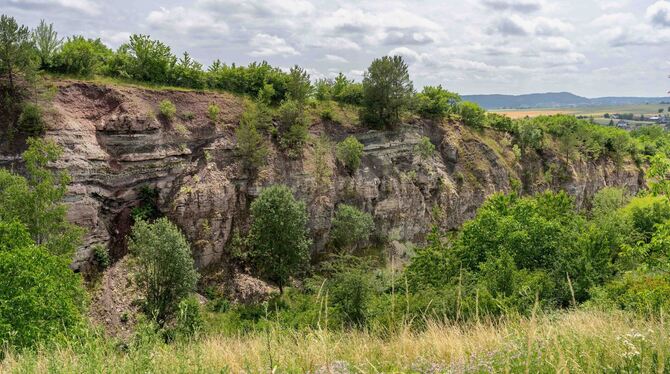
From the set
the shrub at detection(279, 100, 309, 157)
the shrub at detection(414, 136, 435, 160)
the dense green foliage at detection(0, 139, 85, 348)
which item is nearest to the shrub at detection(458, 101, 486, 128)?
the shrub at detection(414, 136, 435, 160)

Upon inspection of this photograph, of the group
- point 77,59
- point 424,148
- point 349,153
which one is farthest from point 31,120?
point 424,148

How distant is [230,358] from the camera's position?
17.4 ft

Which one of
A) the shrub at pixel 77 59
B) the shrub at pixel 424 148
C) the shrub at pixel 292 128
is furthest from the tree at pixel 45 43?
the shrub at pixel 424 148

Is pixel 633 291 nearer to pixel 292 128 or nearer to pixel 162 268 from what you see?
pixel 162 268

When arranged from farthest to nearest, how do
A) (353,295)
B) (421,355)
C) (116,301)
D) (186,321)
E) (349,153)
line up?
(349,153) → (116,301) → (353,295) → (186,321) → (421,355)

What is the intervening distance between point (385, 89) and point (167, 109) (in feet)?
59.1

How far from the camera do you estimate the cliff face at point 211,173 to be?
984 inches

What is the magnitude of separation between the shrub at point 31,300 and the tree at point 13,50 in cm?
1444

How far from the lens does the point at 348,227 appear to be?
3127 centimetres

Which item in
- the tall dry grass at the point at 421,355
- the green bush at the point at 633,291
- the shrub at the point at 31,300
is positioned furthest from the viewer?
the green bush at the point at 633,291

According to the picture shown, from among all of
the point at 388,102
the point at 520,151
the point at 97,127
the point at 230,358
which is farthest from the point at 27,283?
the point at 520,151

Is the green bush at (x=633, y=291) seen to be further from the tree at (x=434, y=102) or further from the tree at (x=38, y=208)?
the tree at (x=434, y=102)

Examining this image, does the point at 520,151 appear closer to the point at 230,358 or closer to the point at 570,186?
the point at 570,186

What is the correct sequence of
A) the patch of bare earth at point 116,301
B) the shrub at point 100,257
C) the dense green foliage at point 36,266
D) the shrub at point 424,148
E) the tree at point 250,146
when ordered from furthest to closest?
the shrub at point 424,148, the tree at point 250,146, the shrub at point 100,257, the patch of bare earth at point 116,301, the dense green foliage at point 36,266
